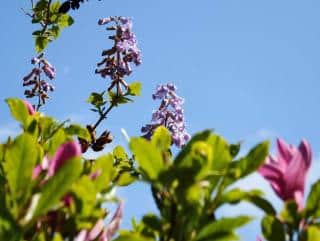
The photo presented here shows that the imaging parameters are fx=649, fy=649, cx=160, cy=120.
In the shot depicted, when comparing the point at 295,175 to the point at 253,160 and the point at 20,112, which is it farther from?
the point at 20,112

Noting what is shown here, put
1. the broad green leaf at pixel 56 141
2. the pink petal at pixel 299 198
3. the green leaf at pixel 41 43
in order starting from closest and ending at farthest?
1. the pink petal at pixel 299 198
2. the broad green leaf at pixel 56 141
3. the green leaf at pixel 41 43

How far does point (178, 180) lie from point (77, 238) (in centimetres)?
29

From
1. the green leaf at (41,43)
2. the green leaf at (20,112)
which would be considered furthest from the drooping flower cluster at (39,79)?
the green leaf at (20,112)

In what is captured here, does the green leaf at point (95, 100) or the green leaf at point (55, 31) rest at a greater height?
the green leaf at point (55, 31)

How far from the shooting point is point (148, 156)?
1.42 m

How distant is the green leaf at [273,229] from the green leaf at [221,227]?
14cm

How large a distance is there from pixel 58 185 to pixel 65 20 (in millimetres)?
4822

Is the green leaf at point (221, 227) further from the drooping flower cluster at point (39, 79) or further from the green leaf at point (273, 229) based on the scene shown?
the drooping flower cluster at point (39, 79)

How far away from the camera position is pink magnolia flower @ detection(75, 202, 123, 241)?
1502 millimetres

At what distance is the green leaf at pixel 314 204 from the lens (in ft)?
4.94

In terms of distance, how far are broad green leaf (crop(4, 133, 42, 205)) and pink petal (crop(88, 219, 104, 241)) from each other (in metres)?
0.22

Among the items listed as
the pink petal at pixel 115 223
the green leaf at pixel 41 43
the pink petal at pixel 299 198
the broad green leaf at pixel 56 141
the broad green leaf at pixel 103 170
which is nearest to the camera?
the broad green leaf at pixel 103 170

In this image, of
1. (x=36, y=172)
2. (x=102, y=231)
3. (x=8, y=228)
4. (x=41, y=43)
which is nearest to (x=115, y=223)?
(x=102, y=231)

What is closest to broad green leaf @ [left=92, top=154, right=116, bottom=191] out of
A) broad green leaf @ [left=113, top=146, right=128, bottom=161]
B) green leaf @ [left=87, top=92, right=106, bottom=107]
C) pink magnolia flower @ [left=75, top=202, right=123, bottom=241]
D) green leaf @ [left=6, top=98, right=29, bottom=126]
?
pink magnolia flower @ [left=75, top=202, right=123, bottom=241]
